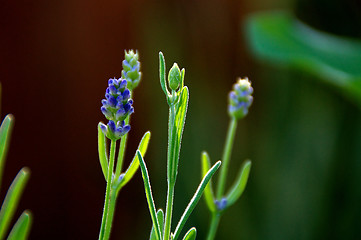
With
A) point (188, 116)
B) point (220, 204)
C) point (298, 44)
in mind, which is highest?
point (220, 204)

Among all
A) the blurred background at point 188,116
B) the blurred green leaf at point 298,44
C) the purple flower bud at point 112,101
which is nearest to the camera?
the purple flower bud at point 112,101

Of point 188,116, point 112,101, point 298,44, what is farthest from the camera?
point 188,116

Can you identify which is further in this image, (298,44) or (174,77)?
(298,44)

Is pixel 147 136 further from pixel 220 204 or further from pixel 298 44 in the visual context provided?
pixel 298 44

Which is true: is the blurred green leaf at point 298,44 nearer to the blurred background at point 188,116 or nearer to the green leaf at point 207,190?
the blurred background at point 188,116

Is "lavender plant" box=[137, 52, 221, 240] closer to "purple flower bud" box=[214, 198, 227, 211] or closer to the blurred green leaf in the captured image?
"purple flower bud" box=[214, 198, 227, 211]

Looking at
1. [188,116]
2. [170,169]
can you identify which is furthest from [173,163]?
[188,116]

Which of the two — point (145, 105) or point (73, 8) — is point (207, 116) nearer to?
point (145, 105)

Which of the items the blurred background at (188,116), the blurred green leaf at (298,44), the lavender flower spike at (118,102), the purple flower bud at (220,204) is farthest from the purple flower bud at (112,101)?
the blurred background at (188,116)

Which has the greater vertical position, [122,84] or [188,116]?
[122,84]
